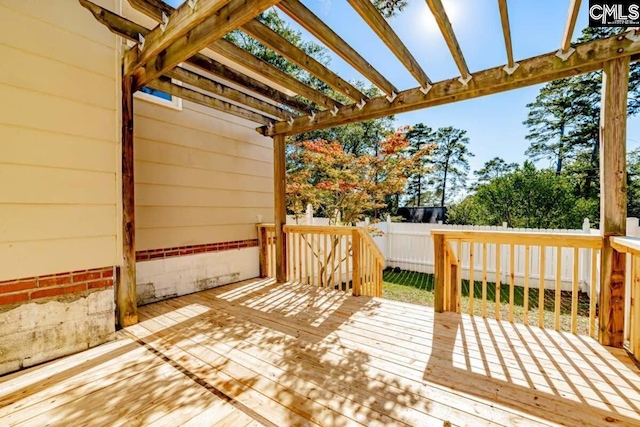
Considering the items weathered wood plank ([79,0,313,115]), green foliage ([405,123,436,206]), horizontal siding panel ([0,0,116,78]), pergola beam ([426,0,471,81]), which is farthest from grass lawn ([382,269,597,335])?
green foliage ([405,123,436,206])

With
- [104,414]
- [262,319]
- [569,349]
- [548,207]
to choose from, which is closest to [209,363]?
[104,414]

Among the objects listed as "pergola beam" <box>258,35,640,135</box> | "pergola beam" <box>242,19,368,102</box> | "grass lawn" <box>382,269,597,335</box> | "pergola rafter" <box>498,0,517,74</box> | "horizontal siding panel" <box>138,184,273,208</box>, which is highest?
"pergola beam" <box>242,19,368,102</box>

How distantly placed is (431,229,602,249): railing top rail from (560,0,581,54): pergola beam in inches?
66.0

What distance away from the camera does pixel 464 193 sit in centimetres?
2098

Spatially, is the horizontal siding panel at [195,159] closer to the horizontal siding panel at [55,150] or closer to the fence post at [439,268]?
the horizontal siding panel at [55,150]

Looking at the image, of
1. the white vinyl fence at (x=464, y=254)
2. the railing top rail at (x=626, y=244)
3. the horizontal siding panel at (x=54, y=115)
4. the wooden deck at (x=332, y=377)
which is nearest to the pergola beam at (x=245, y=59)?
the horizontal siding panel at (x=54, y=115)

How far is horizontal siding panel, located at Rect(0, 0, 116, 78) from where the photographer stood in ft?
7.36

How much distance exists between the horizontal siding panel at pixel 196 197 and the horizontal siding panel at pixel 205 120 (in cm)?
98

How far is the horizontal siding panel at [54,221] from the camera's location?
2.23m

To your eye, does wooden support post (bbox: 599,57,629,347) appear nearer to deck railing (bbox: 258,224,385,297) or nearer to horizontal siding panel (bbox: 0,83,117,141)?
deck railing (bbox: 258,224,385,297)

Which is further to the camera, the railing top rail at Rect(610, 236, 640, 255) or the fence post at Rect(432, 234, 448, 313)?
the fence post at Rect(432, 234, 448, 313)

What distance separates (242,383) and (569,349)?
2828 mm

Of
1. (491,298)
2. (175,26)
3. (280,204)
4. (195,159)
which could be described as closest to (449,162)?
(491,298)

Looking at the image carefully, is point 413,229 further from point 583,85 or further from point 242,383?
point 583,85
